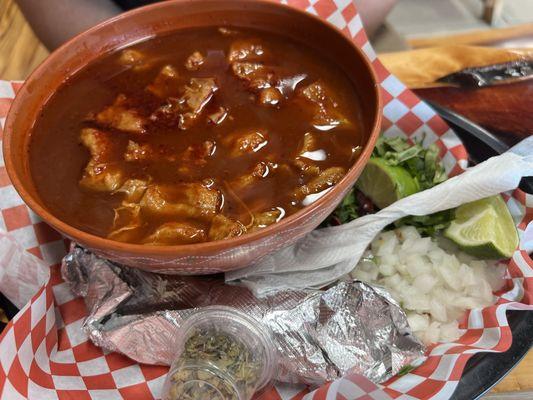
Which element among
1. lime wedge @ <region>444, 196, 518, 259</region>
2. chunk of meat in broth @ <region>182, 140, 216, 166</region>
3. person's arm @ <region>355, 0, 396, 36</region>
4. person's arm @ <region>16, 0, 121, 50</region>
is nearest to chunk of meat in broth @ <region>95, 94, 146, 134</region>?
chunk of meat in broth @ <region>182, 140, 216, 166</region>

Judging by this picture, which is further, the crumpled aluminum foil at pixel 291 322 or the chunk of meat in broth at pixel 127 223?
the crumpled aluminum foil at pixel 291 322

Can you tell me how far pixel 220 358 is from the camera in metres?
1.14

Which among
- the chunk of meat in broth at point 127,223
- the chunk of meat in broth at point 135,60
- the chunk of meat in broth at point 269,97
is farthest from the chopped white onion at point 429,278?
the chunk of meat in broth at point 135,60

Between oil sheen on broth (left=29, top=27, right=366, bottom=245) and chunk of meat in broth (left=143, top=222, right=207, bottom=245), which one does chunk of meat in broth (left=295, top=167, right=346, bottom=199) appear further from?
chunk of meat in broth (left=143, top=222, right=207, bottom=245)

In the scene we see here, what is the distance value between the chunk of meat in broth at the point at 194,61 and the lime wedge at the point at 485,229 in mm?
706

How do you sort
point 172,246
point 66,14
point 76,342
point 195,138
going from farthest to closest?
point 66,14 < point 76,342 < point 195,138 < point 172,246

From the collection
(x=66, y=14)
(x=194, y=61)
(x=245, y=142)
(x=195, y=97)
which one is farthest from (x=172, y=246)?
(x=66, y=14)

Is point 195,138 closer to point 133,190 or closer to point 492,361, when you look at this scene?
point 133,190

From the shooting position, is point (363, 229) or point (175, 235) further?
point (363, 229)

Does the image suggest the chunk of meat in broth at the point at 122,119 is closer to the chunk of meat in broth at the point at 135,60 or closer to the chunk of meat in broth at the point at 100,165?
the chunk of meat in broth at the point at 100,165

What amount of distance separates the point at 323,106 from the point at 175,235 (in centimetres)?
43

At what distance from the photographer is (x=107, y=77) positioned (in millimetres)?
1351

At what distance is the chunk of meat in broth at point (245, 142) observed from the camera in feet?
3.86

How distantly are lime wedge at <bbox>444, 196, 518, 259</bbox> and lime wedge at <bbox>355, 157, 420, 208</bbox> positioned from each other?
14 centimetres
